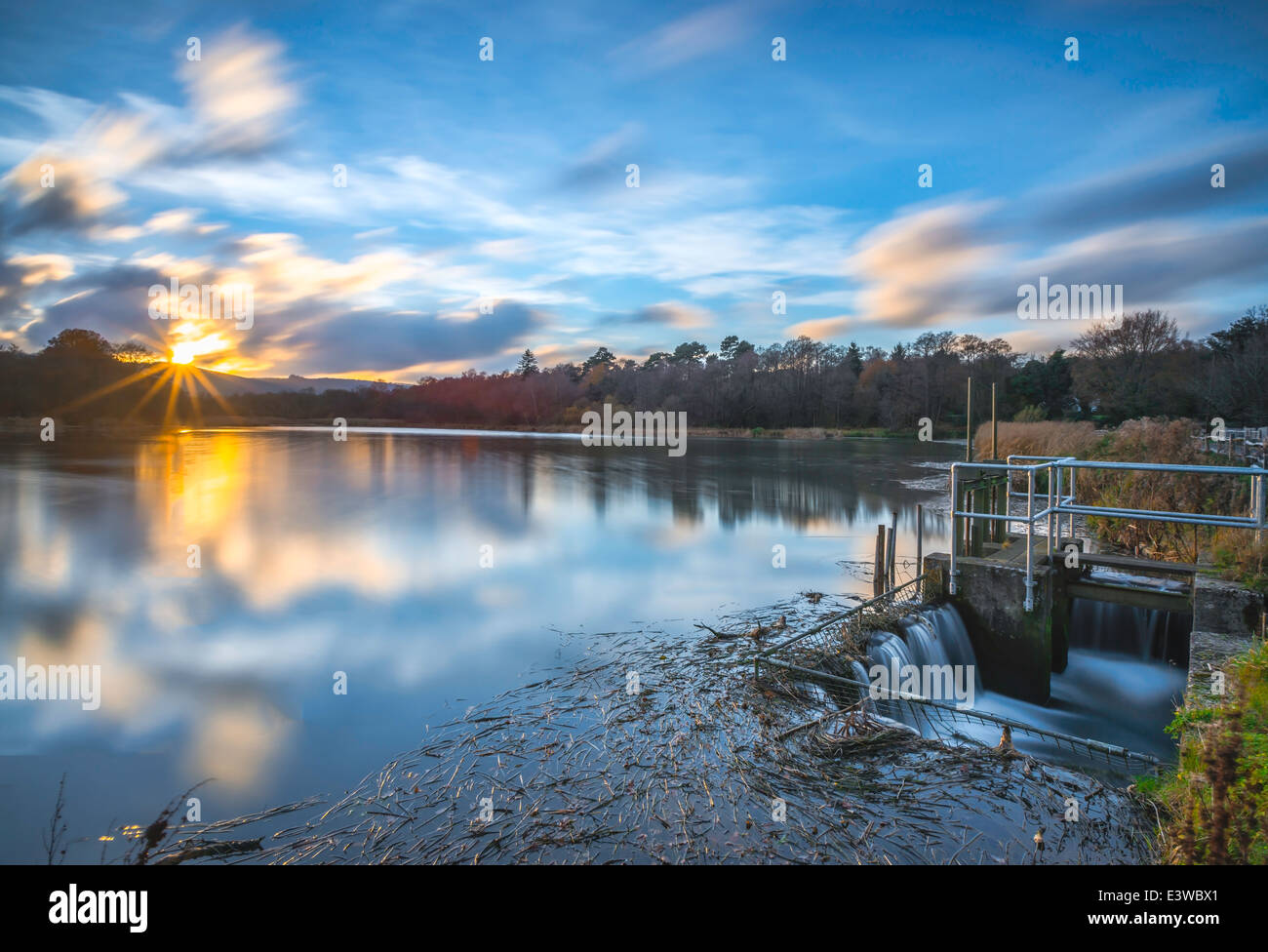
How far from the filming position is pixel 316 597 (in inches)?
493

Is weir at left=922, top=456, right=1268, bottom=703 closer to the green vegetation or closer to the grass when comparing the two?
the grass

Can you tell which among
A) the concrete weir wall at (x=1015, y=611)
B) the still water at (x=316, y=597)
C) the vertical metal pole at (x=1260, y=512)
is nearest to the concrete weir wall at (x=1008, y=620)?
the concrete weir wall at (x=1015, y=611)

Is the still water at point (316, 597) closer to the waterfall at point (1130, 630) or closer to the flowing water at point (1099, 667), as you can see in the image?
the flowing water at point (1099, 667)

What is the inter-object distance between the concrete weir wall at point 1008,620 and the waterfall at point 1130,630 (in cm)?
76

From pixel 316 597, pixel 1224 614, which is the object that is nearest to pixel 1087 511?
pixel 1224 614

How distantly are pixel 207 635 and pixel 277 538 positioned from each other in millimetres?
8756

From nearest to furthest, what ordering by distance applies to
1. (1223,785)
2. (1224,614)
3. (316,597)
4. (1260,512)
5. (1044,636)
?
(1223,785)
(1224,614)
(1260,512)
(1044,636)
(316,597)

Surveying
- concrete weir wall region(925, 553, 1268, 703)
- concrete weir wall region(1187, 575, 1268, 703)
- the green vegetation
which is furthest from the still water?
the green vegetation

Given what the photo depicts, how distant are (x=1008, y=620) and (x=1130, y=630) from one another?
6.79 ft

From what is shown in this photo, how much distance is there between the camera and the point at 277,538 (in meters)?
18.4

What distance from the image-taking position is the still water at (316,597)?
247 inches

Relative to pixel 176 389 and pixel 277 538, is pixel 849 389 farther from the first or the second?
pixel 176 389

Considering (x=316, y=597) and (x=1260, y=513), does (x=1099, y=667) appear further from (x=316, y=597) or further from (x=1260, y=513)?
(x=316, y=597)

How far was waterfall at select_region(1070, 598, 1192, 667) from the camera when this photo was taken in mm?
8461
